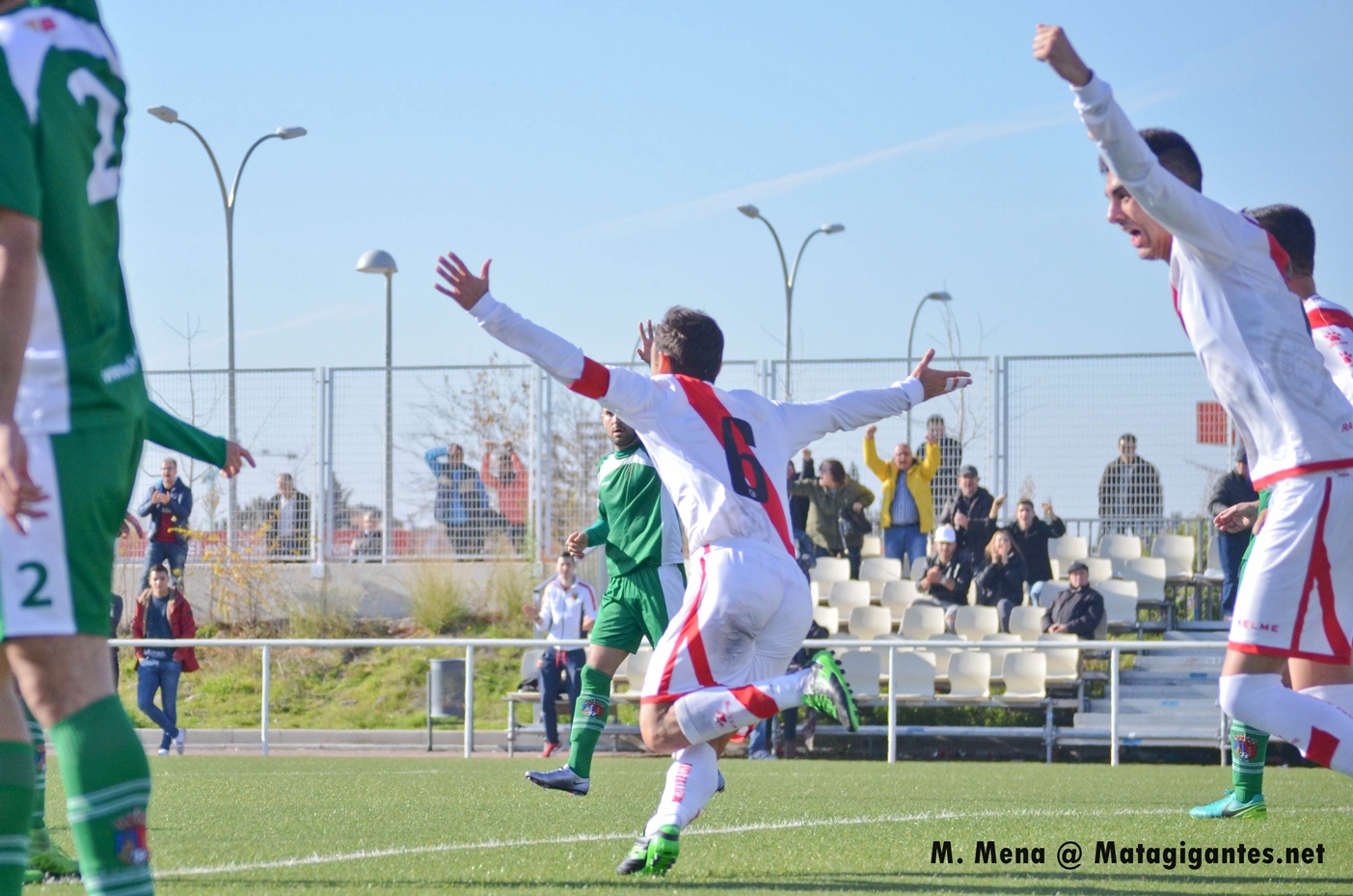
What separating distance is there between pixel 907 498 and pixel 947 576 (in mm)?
1311

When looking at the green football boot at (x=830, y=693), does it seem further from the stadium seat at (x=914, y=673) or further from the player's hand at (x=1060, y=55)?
the stadium seat at (x=914, y=673)

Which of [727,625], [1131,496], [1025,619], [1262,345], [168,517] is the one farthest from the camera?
[1131,496]

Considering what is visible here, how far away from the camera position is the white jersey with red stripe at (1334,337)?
16.8 feet

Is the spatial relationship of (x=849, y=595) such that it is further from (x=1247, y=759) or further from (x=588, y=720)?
(x=1247, y=759)

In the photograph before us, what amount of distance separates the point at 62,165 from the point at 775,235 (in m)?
31.5

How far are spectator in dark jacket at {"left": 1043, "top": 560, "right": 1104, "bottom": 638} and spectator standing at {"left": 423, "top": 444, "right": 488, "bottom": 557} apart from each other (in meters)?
10.3

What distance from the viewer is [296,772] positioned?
11.7m

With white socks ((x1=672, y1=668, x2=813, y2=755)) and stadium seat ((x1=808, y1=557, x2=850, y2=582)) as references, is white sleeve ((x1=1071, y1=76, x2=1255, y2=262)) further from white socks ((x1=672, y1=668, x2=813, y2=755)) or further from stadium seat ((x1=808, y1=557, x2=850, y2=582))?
stadium seat ((x1=808, y1=557, x2=850, y2=582))

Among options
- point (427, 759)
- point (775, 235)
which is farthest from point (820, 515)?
point (775, 235)

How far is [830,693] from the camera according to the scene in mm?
4512

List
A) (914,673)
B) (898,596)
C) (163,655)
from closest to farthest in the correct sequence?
1. (163,655)
2. (914,673)
3. (898,596)

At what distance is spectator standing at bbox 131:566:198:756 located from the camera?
16.2 metres

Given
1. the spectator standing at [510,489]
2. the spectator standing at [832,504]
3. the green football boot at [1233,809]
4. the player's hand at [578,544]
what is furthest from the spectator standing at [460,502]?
the green football boot at [1233,809]

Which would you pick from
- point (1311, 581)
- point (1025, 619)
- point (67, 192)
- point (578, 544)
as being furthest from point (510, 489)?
point (67, 192)
